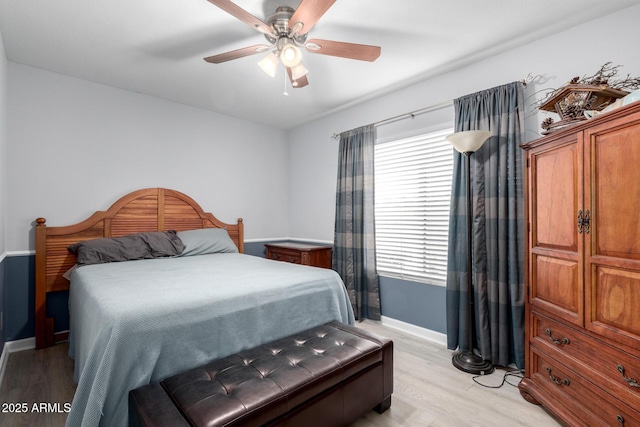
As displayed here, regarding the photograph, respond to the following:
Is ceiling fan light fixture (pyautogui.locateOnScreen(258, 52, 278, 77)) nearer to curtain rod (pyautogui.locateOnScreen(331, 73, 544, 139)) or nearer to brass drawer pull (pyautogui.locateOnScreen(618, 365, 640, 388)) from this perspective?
curtain rod (pyautogui.locateOnScreen(331, 73, 544, 139))

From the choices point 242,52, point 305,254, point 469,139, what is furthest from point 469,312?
point 242,52

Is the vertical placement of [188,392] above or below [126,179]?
below

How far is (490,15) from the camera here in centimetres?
206

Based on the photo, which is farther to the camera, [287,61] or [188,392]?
[287,61]

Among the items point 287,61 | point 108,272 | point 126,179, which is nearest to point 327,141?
point 287,61

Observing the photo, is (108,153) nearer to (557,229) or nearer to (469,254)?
(469,254)

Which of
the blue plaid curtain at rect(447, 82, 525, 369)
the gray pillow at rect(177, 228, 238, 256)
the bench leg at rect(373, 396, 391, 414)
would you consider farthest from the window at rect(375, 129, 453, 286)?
the gray pillow at rect(177, 228, 238, 256)

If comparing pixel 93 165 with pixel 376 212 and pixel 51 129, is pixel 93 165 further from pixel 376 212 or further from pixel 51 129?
pixel 376 212

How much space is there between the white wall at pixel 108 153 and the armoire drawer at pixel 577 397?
3511mm

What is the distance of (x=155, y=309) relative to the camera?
1495 millimetres

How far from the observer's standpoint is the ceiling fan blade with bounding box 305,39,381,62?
1.94 meters

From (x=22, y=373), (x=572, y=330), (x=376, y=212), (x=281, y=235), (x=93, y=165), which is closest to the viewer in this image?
(x=572, y=330)

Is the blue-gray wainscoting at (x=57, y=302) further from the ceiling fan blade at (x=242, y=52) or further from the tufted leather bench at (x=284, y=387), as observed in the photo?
the ceiling fan blade at (x=242, y=52)

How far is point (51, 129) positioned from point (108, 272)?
5.50 feet
